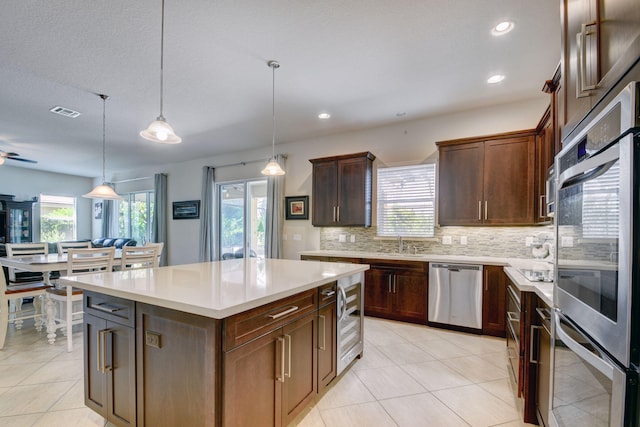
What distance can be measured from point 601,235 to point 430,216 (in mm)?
3229

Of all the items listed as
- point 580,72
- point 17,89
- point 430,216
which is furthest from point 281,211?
point 580,72

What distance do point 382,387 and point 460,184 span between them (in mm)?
2595

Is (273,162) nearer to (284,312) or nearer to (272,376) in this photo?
(284,312)

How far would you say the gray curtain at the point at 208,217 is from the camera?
6074 mm

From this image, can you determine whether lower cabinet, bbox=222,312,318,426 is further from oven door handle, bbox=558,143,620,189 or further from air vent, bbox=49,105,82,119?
air vent, bbox=49,105,82,119

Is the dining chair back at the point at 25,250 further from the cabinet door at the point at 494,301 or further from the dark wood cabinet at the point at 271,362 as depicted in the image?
the cabinet door at the point at 494,301

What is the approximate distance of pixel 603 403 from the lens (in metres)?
0.87

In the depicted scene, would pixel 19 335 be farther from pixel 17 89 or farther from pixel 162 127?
pixel 162 127

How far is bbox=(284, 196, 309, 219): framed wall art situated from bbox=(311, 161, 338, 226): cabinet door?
0.48 m

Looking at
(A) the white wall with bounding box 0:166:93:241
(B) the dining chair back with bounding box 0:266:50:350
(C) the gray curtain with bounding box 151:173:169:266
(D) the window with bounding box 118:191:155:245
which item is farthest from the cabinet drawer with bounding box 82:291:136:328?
(A) the white wall with bounding box 0:166:93:241

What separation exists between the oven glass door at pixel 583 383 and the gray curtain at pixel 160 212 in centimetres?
744

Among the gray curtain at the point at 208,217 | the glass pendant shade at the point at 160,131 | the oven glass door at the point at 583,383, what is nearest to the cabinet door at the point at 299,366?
the oven glass door at the point at 583,383

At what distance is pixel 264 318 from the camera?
141 centimetres

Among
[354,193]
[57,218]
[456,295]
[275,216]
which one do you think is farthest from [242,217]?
[57,218]
